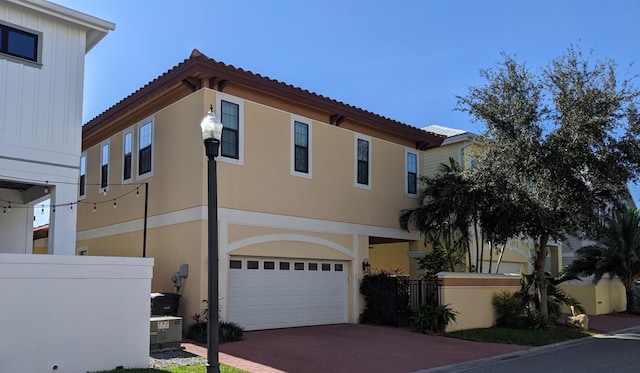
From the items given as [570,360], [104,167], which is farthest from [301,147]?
[570,360]

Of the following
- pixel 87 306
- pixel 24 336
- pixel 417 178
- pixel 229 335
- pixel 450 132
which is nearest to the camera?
pixel 24 336

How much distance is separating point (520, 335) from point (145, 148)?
12.1 meters

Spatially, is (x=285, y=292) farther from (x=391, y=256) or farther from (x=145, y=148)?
(x=391, y=256)

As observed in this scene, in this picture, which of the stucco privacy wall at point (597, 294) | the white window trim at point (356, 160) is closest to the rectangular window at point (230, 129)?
the white window trim at point (356, 160)

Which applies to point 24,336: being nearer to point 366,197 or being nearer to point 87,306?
point 87,306

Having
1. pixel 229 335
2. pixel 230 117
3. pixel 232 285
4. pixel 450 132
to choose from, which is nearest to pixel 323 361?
pixel 229 335

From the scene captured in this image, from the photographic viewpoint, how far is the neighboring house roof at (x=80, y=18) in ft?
38.9

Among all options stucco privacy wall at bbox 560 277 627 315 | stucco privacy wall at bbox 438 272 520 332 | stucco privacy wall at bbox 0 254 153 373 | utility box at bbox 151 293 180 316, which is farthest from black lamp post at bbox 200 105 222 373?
stucco privacy wall at bbox 560 277 627 315

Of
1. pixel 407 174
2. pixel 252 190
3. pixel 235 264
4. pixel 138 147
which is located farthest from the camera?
pixel 407 174

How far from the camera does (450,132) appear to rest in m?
26.7

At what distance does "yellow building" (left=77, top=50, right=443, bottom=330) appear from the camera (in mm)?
14805

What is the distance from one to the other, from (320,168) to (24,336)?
32.9 feet

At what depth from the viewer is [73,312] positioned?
955 cm

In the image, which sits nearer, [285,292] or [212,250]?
[212,250]
